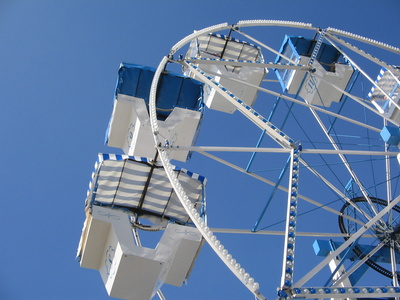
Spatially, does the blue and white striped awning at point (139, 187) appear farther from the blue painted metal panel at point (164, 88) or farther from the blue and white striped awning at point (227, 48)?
the blue and white striped awning at point (227, 48)

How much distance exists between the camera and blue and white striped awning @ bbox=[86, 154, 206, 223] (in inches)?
619

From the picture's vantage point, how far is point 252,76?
69.7ft

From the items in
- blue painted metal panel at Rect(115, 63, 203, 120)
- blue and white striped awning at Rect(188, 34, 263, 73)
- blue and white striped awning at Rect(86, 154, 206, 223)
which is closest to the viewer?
blue and white striped awning at Rect(86, 154, 206, 223)

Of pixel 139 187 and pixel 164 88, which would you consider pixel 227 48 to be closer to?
pixel 164 88

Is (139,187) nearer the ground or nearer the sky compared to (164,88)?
nearer the ground

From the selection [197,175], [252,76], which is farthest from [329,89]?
[197,175]

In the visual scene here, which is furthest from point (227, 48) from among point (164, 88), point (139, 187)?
point (139, 187)

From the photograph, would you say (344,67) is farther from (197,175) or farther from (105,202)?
(105,202)

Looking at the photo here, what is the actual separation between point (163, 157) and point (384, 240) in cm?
642

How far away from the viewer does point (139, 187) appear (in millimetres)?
16375

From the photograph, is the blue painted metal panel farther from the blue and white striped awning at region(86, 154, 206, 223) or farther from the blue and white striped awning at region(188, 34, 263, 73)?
the blue and white striped awning at region(188, 34, 263, 73)

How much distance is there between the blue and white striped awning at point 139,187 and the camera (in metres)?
15.7

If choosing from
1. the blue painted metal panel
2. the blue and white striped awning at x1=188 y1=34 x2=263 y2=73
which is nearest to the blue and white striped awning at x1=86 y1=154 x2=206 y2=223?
the blue painted metal panel

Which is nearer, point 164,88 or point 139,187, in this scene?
point 139,187
